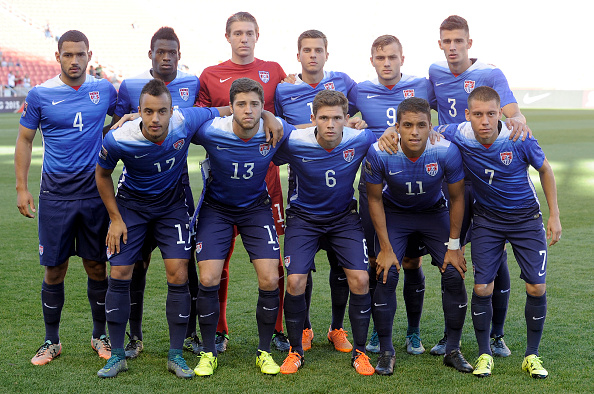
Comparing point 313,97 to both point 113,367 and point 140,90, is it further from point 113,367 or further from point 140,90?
point 113,367

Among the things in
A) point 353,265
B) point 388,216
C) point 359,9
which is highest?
point 359,9

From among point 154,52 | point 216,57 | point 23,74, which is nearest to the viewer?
point 154,52

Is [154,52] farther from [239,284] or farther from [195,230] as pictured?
[239,284]

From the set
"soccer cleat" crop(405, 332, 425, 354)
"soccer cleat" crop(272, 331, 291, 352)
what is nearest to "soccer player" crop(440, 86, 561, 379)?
"soccer cleat" crop(405, 332, 425, 354)

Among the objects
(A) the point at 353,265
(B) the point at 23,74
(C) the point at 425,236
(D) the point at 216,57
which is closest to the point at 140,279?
(A) the point at 353,265

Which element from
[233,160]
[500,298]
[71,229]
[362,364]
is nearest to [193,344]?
[71,229]

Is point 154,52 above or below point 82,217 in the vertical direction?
above

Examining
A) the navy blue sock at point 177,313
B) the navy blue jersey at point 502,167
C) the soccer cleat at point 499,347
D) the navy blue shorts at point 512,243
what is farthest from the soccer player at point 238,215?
the soccer cleat at point 499,347

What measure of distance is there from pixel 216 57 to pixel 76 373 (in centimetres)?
4148

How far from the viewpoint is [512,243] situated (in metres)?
4.35

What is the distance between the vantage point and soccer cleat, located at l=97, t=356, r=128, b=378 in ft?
13.8

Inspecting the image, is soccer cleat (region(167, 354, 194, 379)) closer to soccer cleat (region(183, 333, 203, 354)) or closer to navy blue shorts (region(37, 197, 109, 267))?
soccer cleat (region(183, 333, 203, 354))

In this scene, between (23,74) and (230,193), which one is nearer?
(230,193)

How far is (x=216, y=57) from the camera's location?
145ft
